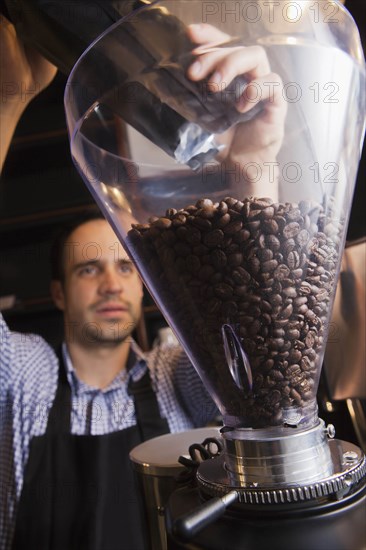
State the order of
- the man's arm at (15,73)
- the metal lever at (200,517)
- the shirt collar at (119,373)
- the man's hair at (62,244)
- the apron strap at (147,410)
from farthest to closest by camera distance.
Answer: the man's hair at (62,244), the shirt collar at (119,373), the apron strap at (147,410), the man's arm at (15,73), the metal lever at (200,517)

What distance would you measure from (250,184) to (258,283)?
0.22ft

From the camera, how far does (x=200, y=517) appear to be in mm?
266

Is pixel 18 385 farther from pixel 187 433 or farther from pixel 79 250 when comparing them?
pixel 187 433

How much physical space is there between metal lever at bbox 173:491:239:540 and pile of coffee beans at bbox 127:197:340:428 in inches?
2.4

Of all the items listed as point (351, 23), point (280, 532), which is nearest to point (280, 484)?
point (280, 532)

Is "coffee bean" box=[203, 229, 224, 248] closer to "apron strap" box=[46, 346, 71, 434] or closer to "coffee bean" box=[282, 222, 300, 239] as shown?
"coffee bean" box=[282, 222, 300, 239]

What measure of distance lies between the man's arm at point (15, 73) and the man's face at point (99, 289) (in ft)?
1.98

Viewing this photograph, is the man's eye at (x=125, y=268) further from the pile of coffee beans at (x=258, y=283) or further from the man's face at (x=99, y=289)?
the pile of coffee beans at (x=258, y=283)

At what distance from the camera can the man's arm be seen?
0.52 m

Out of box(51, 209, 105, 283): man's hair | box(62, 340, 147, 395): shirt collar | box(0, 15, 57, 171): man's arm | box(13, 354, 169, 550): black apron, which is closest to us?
box(0, 15, 57, 171): man's arm

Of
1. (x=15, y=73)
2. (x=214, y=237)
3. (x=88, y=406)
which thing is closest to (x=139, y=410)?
(x=88, y=406)

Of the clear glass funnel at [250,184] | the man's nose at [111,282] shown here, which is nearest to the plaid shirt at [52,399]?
the man's nose at [111,282]

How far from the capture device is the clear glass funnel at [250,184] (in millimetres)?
318

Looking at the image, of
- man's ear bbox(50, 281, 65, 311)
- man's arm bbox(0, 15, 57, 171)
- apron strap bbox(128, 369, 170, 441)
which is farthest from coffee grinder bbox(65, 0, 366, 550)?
man's ear bbox(50, 281, 65, 311)
